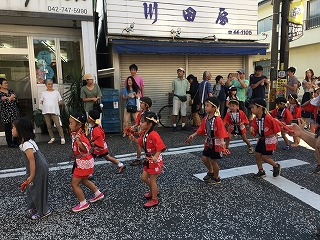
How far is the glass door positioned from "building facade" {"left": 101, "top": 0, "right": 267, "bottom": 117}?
99.5 inches

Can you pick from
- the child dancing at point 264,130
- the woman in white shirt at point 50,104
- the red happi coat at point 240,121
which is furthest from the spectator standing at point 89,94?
the child dancing at point 264,130

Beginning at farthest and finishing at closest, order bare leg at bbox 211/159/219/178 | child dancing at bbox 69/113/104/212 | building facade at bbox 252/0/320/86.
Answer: building facade at bbox 252/0/320/86
bare leg at bbox 211/159/219/178
child dancing at bbox 69/113/104/212

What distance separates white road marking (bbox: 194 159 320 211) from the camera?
361 cm

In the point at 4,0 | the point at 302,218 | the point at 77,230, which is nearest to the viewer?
the point at 77,230

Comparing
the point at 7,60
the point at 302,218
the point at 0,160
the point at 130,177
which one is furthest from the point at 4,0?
the point at 302,218

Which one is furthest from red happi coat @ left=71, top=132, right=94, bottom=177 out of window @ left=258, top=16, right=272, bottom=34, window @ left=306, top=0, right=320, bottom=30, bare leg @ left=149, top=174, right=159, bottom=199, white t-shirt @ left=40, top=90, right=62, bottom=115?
window @ left=258, top=16, right=272, bottom=34

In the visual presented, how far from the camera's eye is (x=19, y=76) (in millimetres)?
7746

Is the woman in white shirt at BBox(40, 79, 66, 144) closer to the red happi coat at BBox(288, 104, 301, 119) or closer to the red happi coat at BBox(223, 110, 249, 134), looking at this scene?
the red happi coat at BBox(223, 110, 249, 134)

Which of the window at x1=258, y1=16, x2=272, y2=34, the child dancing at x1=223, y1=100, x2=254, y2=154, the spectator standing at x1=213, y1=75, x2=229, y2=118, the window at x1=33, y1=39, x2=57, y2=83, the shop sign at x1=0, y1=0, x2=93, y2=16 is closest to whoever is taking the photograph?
the child dancing at x1=223, y1=100, x2=254, y2=154

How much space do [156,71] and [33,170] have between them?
627cm

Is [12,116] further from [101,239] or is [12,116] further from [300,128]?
[300,128]

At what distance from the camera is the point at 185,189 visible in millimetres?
3961

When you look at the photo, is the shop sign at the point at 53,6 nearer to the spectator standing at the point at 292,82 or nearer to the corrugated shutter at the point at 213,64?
the corrugated shutter at the point at 213,64

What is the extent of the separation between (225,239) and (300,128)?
134 cm
